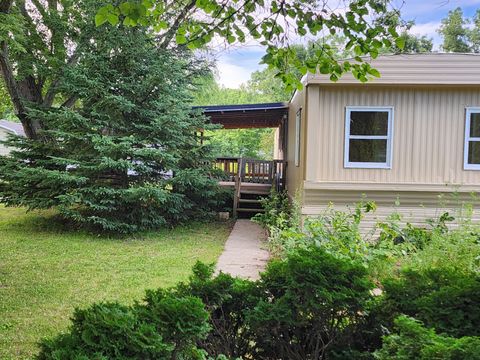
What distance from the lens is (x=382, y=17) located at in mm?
3025

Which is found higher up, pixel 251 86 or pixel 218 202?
pixel 251 86

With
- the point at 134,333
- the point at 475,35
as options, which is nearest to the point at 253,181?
the point at 134,333

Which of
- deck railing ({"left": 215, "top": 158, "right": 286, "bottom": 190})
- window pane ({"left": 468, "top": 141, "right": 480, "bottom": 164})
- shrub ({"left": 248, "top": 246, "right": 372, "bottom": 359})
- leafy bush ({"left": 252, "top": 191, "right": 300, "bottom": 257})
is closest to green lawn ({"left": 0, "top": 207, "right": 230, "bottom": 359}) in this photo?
leafy bush ({"left": 252, "top": 191, "right": 300, "bottom": 257})

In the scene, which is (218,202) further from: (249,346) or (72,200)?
(249,346)

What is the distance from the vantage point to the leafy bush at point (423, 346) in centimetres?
130

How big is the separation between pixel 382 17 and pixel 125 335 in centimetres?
279

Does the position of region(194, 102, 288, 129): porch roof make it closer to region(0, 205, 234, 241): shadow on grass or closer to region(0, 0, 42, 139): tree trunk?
region(0, 205, 234, 241): shadow on grass

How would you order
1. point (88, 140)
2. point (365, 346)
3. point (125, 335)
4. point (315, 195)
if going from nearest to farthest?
point (125, 335) → point (365, 346) → point (315, 195) → point (88, 140)

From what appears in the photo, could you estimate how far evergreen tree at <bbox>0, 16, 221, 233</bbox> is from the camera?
25.9 ft

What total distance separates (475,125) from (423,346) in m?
7.12

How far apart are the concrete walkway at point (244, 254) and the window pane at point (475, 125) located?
4.29m

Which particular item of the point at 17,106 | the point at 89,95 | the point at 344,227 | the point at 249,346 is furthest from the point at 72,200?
the point at 249,346

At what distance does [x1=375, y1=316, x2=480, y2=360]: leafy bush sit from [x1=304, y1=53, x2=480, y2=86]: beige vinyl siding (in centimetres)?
592

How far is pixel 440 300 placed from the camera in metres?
1.72
